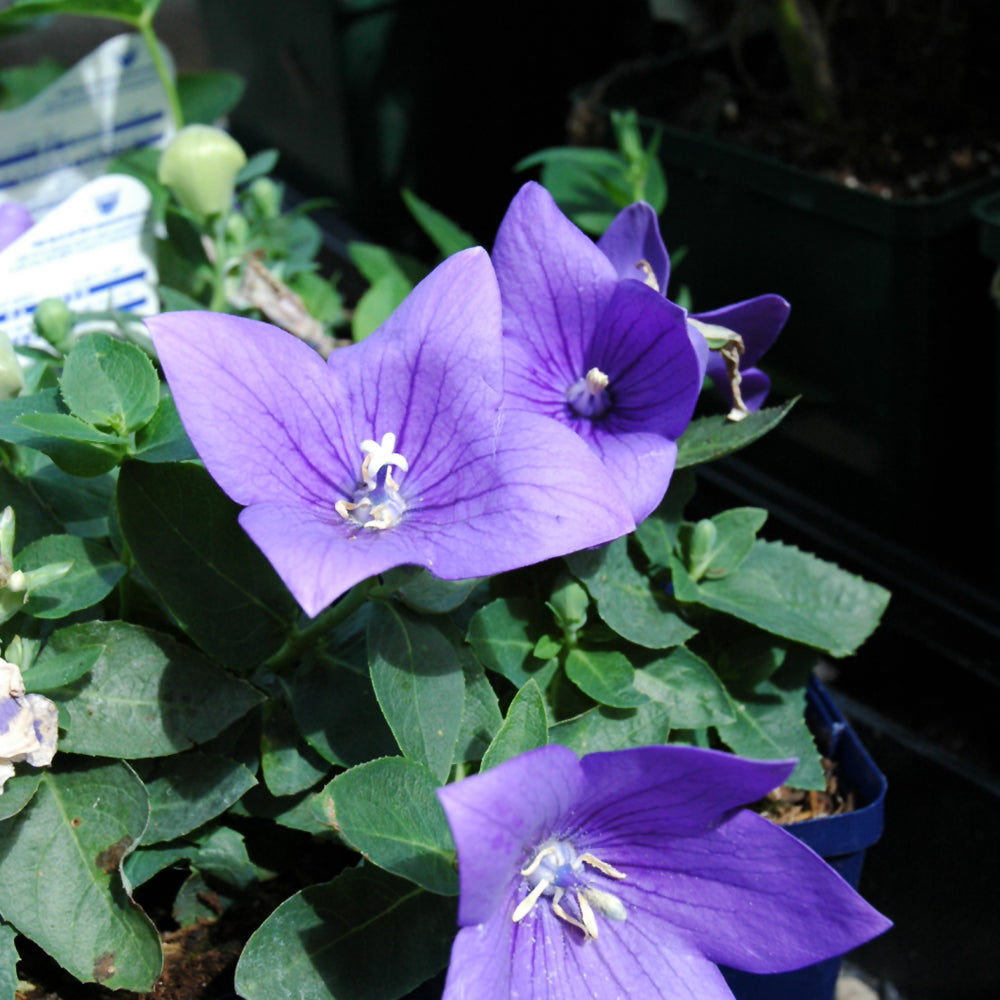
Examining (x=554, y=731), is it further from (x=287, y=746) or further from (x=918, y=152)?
(x=918, y=152)

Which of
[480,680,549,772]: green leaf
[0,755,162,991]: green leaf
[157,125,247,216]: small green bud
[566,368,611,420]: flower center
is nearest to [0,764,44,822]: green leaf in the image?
[0,755,162,991]: green leaf

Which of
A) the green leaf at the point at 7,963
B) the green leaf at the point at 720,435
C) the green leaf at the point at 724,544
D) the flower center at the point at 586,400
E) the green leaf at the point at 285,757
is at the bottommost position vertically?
the green leaf at the point at 7,963

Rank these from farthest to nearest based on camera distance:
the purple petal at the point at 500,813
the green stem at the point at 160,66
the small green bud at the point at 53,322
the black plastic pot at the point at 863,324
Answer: the black plastic pot at the point at 863,324, the green stem at the point at 160,66, the small green bud at the point at 53,322, the purple petal at the point at 500,813

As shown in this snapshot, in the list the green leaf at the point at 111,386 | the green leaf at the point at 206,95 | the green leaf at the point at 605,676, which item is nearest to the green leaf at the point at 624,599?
the green leaf at the point at 605,676

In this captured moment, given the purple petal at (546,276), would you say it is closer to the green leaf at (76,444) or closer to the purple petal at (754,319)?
the purple petal at (754,319)

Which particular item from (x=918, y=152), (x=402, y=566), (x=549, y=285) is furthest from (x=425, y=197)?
(x=402, y=566)

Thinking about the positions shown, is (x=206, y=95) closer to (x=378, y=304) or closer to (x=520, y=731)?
(x=378, y=304)
